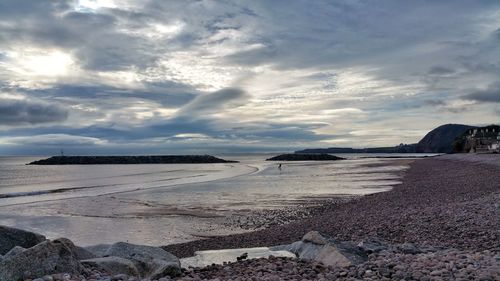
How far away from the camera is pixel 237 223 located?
58.2 ft

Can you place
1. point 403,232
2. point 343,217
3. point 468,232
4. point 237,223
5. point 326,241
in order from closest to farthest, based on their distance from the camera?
point 326,241 < point 468,232 < point 403,232 < point 343,217 < point 237,223

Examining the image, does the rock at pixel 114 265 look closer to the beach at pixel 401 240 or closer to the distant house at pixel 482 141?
the beach at pixel 401 240

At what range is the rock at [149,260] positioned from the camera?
8.05m

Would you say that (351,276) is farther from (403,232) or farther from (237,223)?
(237,223)

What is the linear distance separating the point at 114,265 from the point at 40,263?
153 cm

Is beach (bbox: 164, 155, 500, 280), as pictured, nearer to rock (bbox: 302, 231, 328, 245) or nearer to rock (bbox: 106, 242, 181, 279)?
rock (bbox: 106, 242, 181, 279)

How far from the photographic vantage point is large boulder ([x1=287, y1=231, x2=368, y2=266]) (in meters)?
7.99

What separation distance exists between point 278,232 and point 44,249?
8.81m

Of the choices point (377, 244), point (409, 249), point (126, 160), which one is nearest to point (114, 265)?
point (377, 244)

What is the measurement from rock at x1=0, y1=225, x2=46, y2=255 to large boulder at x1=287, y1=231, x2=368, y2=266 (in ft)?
19.6

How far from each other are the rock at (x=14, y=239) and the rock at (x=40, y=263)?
268cm

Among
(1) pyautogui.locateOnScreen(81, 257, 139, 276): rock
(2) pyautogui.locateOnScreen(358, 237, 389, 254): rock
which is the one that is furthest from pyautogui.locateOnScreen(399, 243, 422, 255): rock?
(1) pyautogui.locateOnScreen(81, 257, 139, 276): rock

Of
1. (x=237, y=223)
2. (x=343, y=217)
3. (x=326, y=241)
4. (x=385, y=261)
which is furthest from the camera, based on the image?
(x=237, y=223)

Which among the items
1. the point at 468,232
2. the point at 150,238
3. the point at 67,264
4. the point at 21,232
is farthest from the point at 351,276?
the point at 150,238
